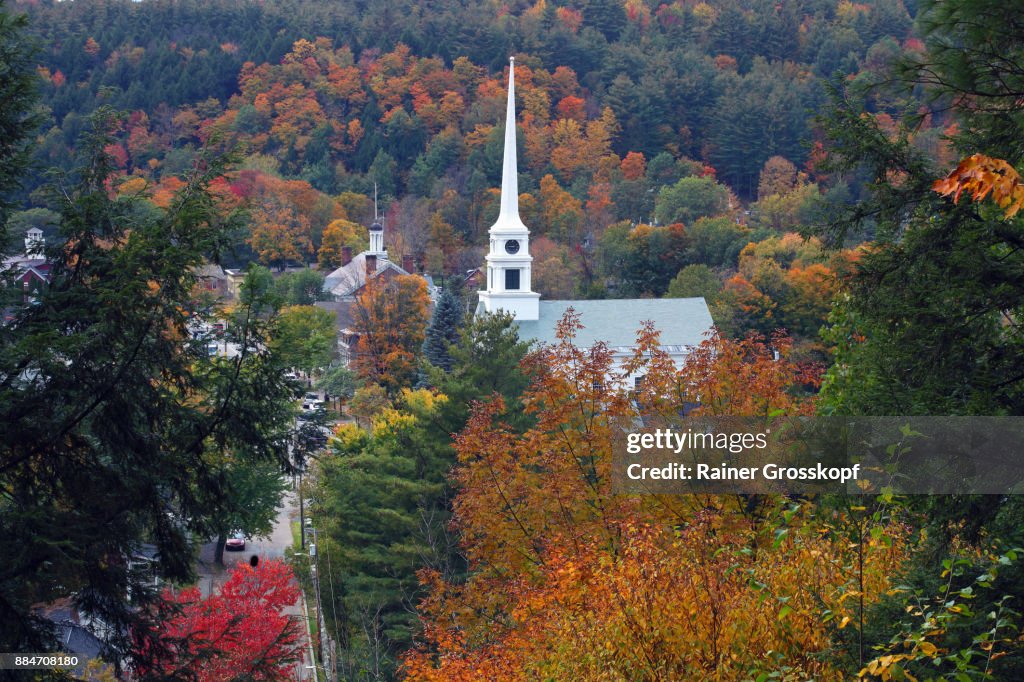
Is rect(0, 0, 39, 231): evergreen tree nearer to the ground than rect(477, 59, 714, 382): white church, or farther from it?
nearer to the ground

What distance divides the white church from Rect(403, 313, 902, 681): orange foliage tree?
82.3ft

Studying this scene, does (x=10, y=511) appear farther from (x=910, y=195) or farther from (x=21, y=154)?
(x=910, y=195)

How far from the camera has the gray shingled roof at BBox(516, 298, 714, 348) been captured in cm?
4475

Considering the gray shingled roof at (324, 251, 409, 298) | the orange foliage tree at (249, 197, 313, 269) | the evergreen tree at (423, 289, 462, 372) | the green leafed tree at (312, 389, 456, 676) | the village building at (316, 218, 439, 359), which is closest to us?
the green leafed tree at (312, 389, 456, 676)

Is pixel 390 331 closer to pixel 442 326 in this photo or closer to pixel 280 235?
pixel 442 326

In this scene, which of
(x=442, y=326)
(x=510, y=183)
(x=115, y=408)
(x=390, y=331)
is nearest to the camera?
(x=115, y=408)

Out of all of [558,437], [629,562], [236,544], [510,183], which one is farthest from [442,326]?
[629,562]

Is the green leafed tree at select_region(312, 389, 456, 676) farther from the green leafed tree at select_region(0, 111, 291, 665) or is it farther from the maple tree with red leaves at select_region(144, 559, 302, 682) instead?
the green leafed tree at select_region(0, 111, 291, 665)

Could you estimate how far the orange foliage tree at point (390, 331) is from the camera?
4925cm

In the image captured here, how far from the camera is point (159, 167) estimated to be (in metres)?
87.1

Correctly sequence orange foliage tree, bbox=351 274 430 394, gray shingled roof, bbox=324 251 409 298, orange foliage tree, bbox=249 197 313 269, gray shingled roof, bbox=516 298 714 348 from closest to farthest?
gray shingled roof, bbox=516 298 714 348 < orange foliage tree, bbox=351 274 430 394 < gray shingled roof, bbox=324 251 409 298 < orange foliage tree, bbox=249 197 313 269

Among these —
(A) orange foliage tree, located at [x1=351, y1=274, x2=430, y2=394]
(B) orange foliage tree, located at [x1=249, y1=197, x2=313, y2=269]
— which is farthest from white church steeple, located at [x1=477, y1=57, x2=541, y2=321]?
(B) orange foliage tree, located at [x1=249, y1=197, x2=313, y2=269]

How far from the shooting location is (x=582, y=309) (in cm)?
4653

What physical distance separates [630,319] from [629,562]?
35.9 metres
